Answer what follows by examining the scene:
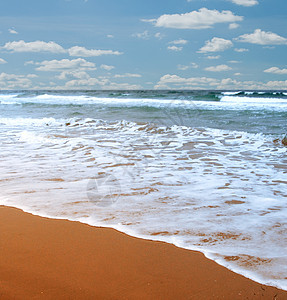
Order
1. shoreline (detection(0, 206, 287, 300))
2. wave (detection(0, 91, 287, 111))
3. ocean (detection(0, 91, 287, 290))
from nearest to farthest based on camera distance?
shoreline (detection(0, 206, 287, 300))
ocean (detection(0, 91, 287, 290))
wave (detection(0, 91, 287, 111))

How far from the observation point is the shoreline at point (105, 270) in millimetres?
1617

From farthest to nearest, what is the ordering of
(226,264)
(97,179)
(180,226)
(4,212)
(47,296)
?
(97,179)
(4,212)
(180,226)
(226,264)
(47,296)

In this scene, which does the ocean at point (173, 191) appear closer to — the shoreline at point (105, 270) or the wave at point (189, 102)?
the shoreline at point (105, 270)

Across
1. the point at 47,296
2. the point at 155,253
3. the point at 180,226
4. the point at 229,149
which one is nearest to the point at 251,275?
the point at 155,253

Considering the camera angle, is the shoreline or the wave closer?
the shoreline

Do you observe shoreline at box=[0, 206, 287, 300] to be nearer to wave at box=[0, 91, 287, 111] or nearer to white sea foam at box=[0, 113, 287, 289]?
white sea foam at box=[0, 113, 287, 289]

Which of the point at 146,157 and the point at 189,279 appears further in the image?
the point at 146,157

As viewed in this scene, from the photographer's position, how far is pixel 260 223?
257 centimetres

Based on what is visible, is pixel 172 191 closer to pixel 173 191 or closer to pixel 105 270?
pixel 173 191

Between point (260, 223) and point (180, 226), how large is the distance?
0.63 meters

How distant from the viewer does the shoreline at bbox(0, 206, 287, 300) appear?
1617mm

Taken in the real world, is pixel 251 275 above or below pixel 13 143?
Answer: below

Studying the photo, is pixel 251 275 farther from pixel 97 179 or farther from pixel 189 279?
pixel 97 179

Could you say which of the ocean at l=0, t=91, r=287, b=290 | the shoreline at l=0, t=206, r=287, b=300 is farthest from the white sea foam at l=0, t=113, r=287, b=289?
the shoreline at l=0, t=206, r=287, b=300
